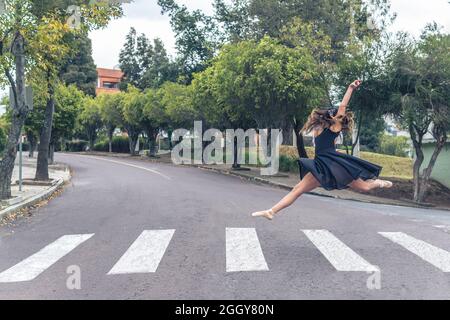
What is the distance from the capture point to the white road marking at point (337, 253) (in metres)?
7.12

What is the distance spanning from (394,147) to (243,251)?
52.6m

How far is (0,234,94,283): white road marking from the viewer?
22.9ft

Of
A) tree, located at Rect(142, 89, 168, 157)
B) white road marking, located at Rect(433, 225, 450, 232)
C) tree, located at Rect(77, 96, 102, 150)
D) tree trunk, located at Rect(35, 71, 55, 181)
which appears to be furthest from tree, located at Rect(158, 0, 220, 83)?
white road marking, located at Rect(433, 225, 450, 232)

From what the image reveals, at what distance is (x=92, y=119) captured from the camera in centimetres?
5772

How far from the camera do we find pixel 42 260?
26.1 feet

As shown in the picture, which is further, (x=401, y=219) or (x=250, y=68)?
(x=250, y=68)

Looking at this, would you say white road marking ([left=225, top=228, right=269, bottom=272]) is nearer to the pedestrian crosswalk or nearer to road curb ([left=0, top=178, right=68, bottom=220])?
the pedestrian crosswalk

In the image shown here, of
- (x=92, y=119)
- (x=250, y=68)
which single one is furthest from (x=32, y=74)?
(x=92, y=119)

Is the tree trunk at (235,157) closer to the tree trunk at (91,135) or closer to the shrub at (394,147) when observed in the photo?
the shrub at (394,147)

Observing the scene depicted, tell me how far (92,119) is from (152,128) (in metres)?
12.1

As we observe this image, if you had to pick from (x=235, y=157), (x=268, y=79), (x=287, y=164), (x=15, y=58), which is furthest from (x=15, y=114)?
(x=235, y=157)

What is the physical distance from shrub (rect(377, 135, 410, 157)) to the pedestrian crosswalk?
48.3 metres

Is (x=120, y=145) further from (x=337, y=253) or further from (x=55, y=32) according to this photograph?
(x=337, y=253)
